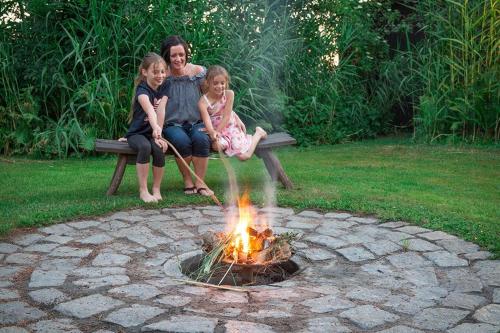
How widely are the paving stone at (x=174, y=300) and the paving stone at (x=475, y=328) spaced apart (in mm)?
1188

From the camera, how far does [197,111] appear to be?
5754mm

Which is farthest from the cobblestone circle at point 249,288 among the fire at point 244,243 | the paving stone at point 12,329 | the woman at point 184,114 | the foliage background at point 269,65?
the foliage background at point 269,65

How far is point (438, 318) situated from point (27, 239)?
255 centimetres

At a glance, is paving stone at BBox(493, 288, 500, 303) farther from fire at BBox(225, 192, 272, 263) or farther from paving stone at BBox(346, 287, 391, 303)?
fire at BBox(225, 192, 272, 263)

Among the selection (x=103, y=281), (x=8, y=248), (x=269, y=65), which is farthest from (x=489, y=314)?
(x=269, y=65)

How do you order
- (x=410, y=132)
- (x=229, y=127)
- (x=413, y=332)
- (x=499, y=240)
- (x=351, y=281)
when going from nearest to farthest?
1. (x=413, y=332)
2. (x=351, y=281)
3. (x=499, y=240)
4. (x=229, y=127)
5. (x=410, y=132)

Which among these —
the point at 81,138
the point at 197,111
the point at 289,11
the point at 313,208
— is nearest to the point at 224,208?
the point at 313,208

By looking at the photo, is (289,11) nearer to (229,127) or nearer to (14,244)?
(229,127)

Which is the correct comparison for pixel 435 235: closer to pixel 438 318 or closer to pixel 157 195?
pixel 438 318

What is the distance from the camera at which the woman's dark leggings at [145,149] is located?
532cm

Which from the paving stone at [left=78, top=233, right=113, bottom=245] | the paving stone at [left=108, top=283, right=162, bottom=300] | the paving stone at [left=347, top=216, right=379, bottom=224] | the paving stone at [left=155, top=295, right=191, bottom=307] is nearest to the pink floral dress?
the paving stone at [left=347, top=216, right=379, bottom=224]

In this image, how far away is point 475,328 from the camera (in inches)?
112

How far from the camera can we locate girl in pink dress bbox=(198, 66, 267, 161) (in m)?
5.57

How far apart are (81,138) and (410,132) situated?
5.11 m
